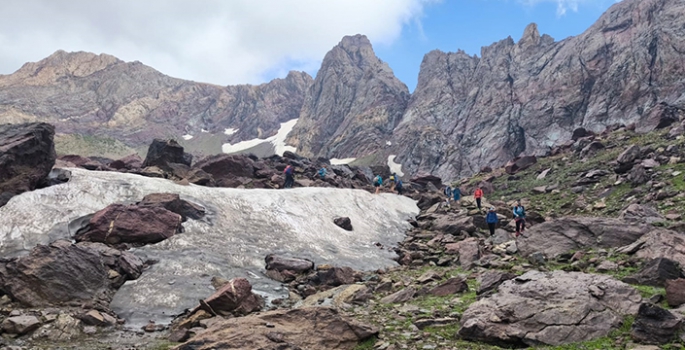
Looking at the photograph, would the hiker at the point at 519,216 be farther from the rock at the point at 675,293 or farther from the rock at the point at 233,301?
the rock at the point at 233,301

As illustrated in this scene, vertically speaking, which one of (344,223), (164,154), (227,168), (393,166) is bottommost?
(344,223)

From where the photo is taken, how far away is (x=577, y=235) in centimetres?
2114

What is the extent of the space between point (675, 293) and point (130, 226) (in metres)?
21.2

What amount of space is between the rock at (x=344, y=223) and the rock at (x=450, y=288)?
14870mm

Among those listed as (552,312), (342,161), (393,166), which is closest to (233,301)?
(552,312)

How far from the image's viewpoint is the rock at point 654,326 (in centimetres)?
902

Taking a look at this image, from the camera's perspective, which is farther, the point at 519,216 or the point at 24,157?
the point at 519,216

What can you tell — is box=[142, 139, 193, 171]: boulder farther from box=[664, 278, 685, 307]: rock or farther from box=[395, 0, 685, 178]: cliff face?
box=[395, 0, 685, 178]: cliff face

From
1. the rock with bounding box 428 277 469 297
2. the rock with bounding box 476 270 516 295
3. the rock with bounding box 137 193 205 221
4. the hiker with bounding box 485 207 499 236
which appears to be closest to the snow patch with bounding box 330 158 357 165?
the hiker with bounding box 485 207 499 236

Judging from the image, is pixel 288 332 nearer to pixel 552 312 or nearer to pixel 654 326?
pixel 552 312

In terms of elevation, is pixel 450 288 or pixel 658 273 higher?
pixel 658 273

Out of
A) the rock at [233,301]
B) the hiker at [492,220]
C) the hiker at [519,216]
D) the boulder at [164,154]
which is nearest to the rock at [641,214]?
the hiker at [519,216]

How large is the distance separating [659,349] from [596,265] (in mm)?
9043

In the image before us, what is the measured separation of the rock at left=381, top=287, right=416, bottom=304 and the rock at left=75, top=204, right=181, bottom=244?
11.8 metres
